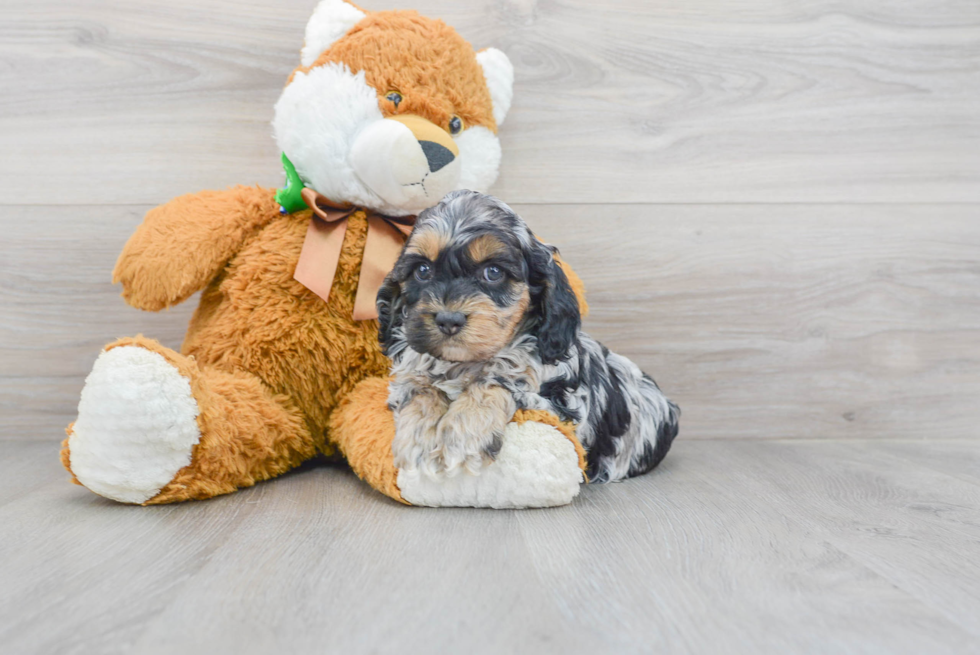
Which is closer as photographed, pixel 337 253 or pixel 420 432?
pixel 420 432

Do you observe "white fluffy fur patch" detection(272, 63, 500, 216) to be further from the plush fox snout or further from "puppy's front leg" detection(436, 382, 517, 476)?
"puppy's front leg" detection(436, 382, 517, 476)

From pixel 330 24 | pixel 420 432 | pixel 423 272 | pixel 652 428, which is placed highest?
pixel 330 24

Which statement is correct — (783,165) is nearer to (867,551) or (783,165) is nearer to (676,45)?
(676,45)

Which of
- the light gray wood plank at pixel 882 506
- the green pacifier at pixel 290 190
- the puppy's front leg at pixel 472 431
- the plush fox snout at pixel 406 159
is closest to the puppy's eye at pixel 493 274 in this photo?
the puppy's front leg at pixel 472 431

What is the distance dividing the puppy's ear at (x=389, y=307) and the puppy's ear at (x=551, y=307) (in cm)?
28

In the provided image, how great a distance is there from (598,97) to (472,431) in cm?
119

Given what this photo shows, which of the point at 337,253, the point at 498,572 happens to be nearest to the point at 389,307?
the point at 337,253

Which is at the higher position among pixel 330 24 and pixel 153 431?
pixel 330 24

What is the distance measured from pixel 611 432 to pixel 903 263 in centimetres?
121

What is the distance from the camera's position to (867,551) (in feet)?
3.95

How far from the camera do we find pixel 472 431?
1304mm

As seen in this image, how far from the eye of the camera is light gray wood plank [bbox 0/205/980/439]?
6.53 ft

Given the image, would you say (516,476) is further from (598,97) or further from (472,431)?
(598,97)

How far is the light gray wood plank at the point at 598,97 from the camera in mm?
1937
